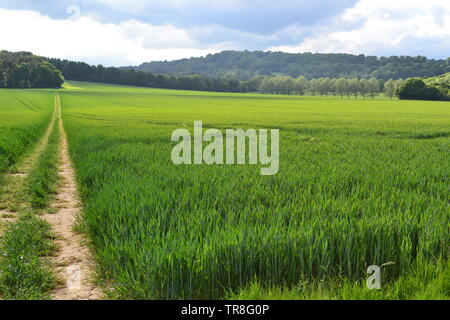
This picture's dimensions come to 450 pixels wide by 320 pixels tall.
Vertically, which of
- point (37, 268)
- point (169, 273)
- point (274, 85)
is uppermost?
point (274, 85)

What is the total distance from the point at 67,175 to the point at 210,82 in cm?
15814

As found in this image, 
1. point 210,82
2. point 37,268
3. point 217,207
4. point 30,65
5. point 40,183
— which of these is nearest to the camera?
point 37,268

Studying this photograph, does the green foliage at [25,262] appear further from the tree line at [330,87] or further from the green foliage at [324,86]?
the green foliage at [324,86]

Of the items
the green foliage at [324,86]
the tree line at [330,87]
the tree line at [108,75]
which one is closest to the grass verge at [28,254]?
the tree line at [108,75]

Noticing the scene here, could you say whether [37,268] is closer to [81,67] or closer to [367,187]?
[367,187]

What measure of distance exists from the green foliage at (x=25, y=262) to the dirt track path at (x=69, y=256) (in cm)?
17

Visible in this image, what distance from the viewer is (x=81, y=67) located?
15300 cm

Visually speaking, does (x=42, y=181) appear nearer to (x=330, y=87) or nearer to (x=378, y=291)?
(x=378, y=291)

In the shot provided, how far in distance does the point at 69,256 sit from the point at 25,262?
666 millimetres

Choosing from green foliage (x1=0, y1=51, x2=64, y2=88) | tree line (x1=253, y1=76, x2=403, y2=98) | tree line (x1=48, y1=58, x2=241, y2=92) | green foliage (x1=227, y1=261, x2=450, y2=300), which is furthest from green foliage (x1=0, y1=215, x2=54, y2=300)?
tree line (x1=253, y1=76, x2=403, y2=98)

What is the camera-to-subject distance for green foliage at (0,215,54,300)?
177 inches

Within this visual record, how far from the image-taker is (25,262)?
17.3 feet

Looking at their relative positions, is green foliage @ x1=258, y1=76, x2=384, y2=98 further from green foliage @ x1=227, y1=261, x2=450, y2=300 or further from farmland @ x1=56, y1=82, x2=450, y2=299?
green foliage @ x1=227, y1=261, x2=450, y2=300
